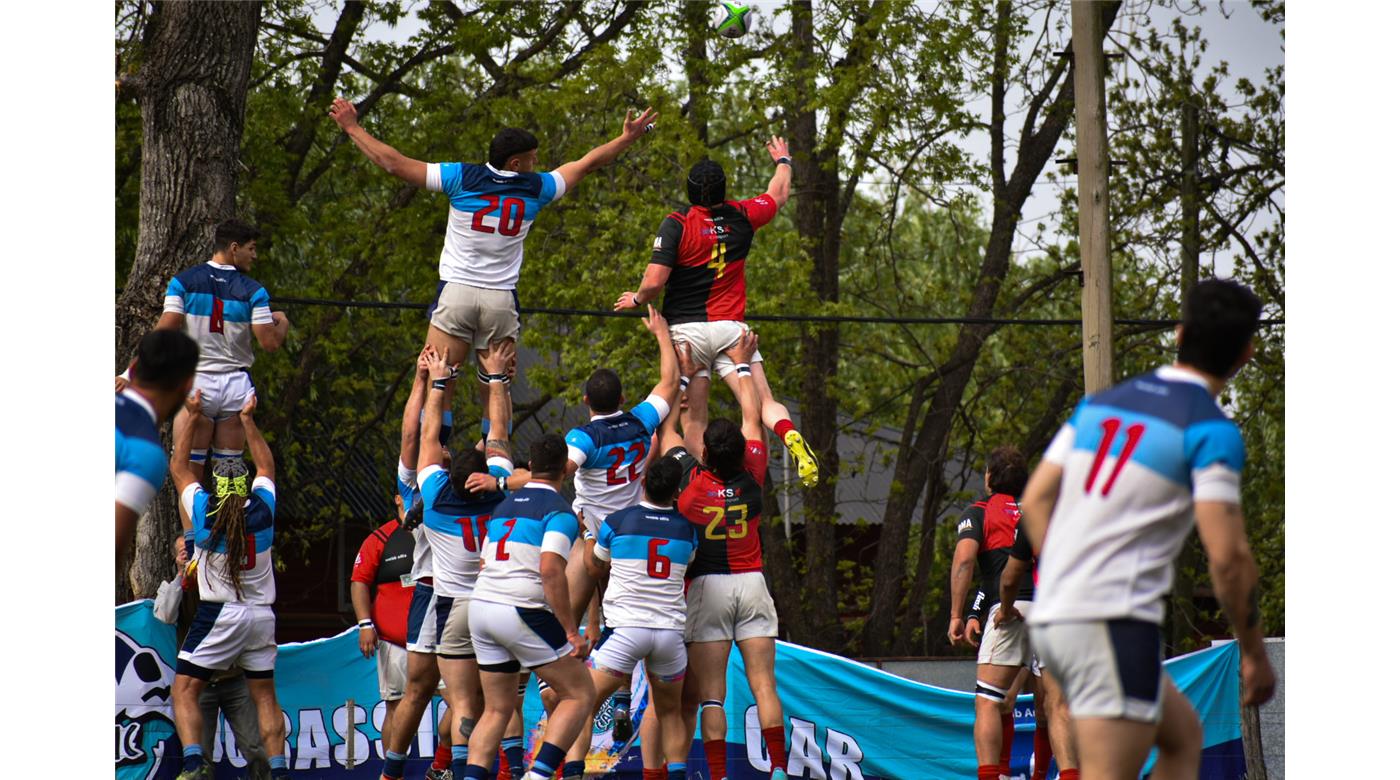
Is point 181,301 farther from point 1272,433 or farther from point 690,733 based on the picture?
point 1272,433

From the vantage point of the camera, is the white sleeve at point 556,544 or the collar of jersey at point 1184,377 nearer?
the collar of jersey at point 1184,377

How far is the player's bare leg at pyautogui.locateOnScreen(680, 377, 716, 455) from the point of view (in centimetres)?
1120

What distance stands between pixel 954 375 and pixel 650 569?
38.7 feet

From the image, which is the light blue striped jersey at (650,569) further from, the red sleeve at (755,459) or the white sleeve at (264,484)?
the white sleeve at (264,484)

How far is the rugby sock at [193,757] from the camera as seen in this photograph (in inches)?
399

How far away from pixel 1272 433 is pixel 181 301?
17.9m

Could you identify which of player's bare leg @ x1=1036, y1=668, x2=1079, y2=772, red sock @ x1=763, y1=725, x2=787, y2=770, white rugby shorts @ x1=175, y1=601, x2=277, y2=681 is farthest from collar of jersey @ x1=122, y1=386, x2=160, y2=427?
player's bare leg @ x1=1036, y1=668, x2=1079, y2=772

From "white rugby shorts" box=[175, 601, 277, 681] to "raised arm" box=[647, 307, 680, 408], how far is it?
10.4 feet

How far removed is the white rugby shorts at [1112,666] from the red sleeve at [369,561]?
714 centimetres

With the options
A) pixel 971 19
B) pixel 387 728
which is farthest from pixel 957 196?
pixel 387 728

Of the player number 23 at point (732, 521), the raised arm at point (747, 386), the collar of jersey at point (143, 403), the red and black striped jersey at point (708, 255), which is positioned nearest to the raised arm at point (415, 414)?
→ the red and black striped jersey at point (708, 255)

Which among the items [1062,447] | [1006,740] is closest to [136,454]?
[1062,447]

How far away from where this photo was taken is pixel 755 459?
1001 cm

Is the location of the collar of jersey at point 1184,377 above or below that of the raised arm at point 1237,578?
above
